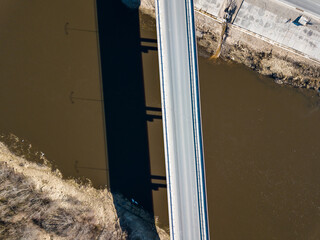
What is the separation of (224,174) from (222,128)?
477 centimetres

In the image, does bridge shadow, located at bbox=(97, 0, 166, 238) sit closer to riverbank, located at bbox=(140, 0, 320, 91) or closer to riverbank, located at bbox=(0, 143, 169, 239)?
riverbank, located at bbox=(0, 143, 169, 239)

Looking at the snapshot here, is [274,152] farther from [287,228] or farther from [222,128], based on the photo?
[287,228]

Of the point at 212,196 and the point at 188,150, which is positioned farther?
the point at 212,196

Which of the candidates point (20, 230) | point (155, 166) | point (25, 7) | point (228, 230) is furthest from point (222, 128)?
point (25, 7)

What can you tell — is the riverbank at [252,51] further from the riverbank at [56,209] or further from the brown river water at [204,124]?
the riverbank at [56,209]

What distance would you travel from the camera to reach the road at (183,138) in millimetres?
25578

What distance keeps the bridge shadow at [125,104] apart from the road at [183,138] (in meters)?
4.61

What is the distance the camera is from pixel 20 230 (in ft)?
89.2

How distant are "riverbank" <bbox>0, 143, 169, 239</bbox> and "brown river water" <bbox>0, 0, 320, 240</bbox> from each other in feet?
4.26

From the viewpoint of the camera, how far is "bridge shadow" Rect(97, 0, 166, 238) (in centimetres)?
2977

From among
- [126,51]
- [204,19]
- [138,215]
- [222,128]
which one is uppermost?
[204,19]

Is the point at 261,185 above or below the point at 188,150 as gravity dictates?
below

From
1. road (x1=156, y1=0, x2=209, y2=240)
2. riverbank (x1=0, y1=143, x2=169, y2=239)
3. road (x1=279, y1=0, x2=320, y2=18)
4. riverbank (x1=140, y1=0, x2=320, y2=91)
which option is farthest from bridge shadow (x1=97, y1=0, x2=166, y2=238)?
road (x1=279, y1=0, x2=320, y2=18)

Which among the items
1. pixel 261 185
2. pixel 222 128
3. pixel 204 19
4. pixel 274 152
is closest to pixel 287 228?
pixel 261 185
